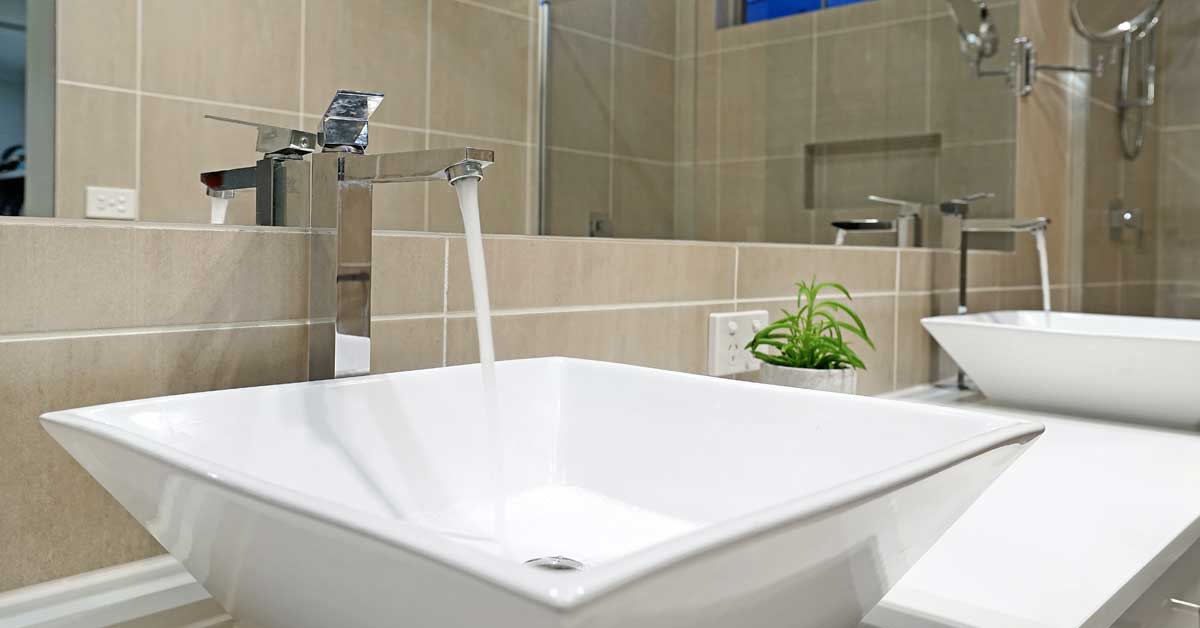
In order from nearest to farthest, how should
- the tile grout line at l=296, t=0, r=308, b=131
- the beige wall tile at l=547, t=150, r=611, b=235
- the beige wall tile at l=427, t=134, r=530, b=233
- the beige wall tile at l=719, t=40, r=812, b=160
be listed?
the tile grout line at l=296, t=0, r=308, b=131
the beige wall tile at l=427, t=134, r=530, b=233
the beige wall tile at l=547, t=150, r=611, b=235
the beige wall tile at l=719, t=40, r=812, b=160

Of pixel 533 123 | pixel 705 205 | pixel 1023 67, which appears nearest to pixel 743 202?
pixel 705 205

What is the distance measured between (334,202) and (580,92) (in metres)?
0.59

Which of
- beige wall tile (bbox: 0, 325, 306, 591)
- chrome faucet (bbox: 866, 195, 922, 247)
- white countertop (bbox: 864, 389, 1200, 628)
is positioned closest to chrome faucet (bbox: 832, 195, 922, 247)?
chrome faucet (bbox: 866, 195, 922, 247)

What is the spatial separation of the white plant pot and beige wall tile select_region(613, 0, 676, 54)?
0.54m

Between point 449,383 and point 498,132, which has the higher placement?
point 498,132

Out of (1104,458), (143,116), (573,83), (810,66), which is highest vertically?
(810,66)

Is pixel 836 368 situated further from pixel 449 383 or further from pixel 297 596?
pixel 297 596

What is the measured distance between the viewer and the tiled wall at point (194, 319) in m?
0.68

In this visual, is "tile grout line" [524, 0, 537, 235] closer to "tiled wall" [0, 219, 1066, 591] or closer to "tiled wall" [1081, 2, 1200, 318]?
"tiled wall" [0, 219, 1066, 591]

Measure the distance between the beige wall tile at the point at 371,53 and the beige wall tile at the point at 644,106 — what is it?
0.42 m

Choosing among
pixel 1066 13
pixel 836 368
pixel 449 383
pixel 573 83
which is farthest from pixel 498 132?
pixel 1066 13

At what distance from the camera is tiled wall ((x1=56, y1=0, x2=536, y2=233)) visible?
0.76 metres

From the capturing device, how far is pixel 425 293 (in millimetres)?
935

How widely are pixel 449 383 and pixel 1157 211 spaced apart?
2185 millimetres
